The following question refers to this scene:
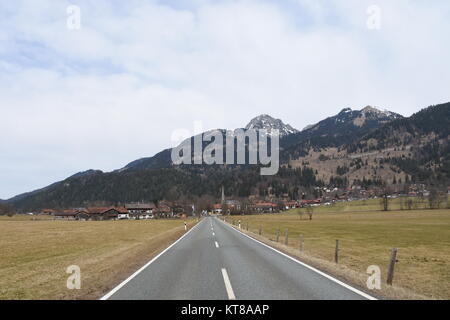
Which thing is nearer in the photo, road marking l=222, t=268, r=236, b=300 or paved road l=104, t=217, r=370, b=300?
road marking l=222, t=268, r=236, b=300

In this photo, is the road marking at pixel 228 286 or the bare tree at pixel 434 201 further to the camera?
the bare tree at pixel 434 201

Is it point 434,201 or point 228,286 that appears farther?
point 434,201

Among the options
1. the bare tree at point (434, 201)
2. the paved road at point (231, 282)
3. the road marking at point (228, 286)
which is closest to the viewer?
the road marking at point (228, 286)

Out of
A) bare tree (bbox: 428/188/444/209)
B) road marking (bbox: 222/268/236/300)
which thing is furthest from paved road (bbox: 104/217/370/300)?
bare tree (bbox: 428/188/444/209)

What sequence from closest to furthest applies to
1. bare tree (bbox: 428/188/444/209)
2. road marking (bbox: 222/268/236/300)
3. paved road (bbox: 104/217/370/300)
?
road marking (bbox: 222/268/236/300)
paved road (bbox: 104/217/370/300)
bare tree (bbox: 428/188/444/209)

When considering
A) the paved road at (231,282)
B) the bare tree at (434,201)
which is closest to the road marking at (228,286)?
the paved road at (231,282)

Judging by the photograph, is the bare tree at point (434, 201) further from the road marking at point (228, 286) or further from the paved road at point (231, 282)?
the road marking at point (228, 286)

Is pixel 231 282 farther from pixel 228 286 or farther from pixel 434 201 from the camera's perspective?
pixel 434 201

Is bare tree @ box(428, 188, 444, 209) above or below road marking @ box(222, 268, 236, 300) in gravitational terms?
below

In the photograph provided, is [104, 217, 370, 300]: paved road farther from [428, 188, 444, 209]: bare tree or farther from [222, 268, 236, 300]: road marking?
[428, 188, 444, 209]: bare tree

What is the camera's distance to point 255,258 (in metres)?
17.6

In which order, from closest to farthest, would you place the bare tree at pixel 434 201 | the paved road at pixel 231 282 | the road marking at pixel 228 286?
1. the road marking at pixel 228 286
2. the paved road at pixel 231 282
3. the bare tree at pixel 434 201

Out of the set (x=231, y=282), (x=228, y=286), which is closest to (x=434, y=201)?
(x=231, y=282)
